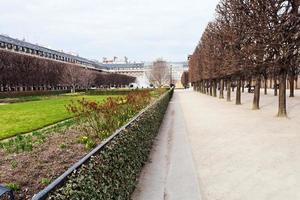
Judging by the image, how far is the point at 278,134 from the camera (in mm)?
12523

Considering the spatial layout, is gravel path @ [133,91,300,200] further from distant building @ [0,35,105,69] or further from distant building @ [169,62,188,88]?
distant building @ [169,62,188,88]

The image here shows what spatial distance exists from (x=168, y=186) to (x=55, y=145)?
3.53 m

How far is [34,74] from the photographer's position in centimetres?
6456

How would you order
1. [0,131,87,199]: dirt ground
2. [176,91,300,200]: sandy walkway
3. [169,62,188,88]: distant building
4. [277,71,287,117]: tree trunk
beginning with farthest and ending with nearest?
1. [169,62,188,88]: distant building
2. [277,71,287,117]: tree trunk
3. [176,91,300,200]: sandy walkway
4. [0,131,87,199]: dirt ground

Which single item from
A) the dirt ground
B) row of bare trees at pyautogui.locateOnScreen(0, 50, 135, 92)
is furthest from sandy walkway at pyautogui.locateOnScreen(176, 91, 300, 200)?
row of bare trees at pyautogui.locateOnScreen(0, 50, 135, 92)

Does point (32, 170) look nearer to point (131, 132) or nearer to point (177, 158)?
point (131, 132)

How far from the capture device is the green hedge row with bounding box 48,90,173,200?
345 centimetres

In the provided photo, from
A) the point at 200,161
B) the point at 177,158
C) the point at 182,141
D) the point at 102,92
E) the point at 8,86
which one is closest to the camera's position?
the point at 200,161

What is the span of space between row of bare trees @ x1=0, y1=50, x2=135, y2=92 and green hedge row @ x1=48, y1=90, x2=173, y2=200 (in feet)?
172

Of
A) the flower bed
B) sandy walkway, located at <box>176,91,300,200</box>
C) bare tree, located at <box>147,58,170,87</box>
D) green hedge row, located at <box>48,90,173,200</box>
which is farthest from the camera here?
bare tree, located at <box>147,58,170,87</box>

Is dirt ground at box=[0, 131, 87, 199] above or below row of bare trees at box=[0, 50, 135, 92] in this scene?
below

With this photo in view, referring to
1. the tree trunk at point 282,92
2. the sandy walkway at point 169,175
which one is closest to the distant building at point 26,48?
the tree trunk at point 282,92

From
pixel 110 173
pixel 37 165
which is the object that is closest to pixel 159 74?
pixel 37 165

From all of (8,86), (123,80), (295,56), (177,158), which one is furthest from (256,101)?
(123,80)
